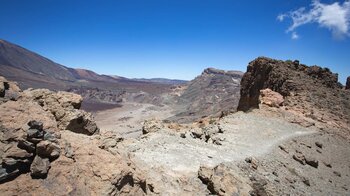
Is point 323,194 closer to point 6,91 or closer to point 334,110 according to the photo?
point 6,91

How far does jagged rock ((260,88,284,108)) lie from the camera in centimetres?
2786

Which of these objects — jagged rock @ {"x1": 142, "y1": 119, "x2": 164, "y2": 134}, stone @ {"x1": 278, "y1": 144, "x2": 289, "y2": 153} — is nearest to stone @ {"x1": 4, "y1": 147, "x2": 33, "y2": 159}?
jagged rock @ {"x1": 142, "y1": 119, "x2": 164, "y2": 134}

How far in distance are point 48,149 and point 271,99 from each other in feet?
83.5

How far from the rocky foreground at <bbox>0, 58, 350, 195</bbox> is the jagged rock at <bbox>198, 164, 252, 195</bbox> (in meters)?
0.04

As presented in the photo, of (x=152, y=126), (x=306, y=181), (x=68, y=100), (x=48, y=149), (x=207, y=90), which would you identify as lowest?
(x=207, y=90)

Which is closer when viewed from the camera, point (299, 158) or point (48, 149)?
point (48, 149)

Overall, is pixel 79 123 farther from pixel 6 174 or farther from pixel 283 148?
pixel 283 148

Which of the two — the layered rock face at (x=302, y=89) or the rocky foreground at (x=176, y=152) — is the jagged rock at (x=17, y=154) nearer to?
the rocky foreground at (x=176, y=152)

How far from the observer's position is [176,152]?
43.0 feet

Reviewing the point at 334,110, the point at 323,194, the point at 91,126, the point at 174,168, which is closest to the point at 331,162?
the point at 323,194

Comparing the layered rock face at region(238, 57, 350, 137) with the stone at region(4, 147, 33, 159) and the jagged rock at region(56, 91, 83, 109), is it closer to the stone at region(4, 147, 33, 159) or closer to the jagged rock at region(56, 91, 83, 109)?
the jagged rock at region(56, 91, 83, 109)

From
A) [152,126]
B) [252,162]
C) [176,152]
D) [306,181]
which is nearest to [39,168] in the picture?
[176,152]

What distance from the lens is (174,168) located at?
1116 centimetres

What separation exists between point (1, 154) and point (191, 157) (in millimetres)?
8105
